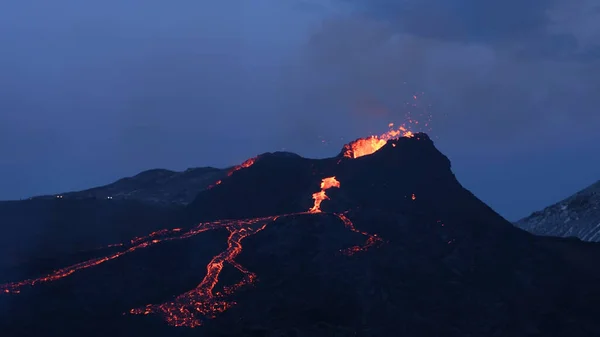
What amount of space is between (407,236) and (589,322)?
54.7 feet

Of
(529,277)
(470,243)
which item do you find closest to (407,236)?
(470,243)

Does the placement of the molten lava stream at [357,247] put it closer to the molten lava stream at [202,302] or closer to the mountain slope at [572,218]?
the molten lava stream at [202,302]

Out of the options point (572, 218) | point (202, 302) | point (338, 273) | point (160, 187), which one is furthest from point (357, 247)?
point (572, 218)

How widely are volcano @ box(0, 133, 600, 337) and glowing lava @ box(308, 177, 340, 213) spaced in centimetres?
20

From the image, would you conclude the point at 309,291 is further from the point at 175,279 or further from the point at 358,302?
the point at 175,279

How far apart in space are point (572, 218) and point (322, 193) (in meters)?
57.4

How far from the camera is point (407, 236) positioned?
230 ft

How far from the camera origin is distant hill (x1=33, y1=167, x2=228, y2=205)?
10084cm

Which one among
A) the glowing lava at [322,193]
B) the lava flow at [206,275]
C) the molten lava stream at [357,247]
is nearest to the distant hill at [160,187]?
the glowing lava at [322,193]

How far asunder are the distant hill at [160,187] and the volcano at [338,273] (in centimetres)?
2105

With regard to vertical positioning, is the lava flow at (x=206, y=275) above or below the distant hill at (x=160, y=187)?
below

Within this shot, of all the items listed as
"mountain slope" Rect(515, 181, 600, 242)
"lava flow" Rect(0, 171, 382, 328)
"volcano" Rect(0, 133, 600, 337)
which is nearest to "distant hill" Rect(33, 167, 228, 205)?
"volcano" Rect(0, 133, 600, 337)

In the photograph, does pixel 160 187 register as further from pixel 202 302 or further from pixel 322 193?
pixel 202 302

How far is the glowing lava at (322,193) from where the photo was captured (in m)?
75.0
